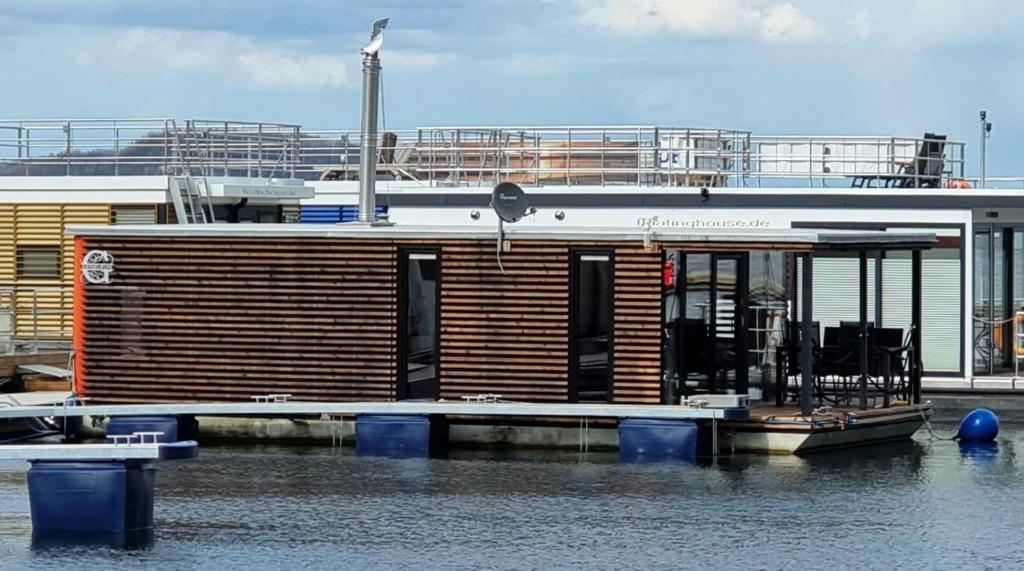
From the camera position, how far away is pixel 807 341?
24250 mm

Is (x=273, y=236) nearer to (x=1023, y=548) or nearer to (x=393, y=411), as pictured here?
(x=393, y=411)

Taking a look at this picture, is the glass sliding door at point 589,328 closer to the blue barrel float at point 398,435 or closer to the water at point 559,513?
the water at point 559,513

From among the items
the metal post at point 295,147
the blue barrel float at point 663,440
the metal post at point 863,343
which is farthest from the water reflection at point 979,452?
the metal post at point 295,147

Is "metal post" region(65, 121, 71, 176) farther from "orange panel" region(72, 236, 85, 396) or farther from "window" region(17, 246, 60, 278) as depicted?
"orange panel" region(72, 236, 85, 396)

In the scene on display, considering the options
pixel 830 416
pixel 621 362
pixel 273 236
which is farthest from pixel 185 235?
pixel 830 416

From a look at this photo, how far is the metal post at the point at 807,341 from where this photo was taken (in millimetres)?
24203

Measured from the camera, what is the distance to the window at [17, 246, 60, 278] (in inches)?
1299

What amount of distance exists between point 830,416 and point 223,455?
777 cm

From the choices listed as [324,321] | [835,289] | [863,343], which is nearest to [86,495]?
[324,321]

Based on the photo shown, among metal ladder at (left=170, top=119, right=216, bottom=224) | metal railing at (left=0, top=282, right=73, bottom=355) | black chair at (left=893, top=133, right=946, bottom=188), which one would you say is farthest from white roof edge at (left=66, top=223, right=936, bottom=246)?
black chair at (left=893, top=133, right=946, bottom=188)

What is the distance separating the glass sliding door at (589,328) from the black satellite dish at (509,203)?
3.02 feet

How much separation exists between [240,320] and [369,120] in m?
3.66

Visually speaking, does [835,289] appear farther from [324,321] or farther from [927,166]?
[324,321]

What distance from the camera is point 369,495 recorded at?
2122 cm
